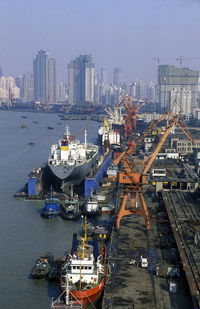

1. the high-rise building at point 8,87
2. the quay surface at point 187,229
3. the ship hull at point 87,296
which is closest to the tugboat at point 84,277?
the ship hull at point 87,296

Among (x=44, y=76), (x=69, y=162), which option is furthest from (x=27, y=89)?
(x=69, y=162)

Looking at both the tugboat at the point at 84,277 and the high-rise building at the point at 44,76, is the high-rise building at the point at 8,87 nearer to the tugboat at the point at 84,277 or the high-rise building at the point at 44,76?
the high-rise building at the point at 44,76

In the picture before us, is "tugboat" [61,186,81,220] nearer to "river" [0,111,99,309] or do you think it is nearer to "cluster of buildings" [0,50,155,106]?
"river" [0,111,99,309]

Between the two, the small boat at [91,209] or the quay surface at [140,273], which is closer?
the quay surface at [140,273]

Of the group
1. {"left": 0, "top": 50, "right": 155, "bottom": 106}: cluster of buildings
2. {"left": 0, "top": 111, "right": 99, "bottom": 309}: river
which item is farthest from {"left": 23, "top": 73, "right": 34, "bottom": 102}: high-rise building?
{"left": 0, "top": 111, "right": 99, "bottom": 309}: river

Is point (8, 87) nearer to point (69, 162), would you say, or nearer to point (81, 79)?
point (81, 79)

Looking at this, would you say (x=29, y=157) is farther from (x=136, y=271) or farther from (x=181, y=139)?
(x=136, y=271)

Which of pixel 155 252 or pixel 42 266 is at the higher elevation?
pixel 155 252
